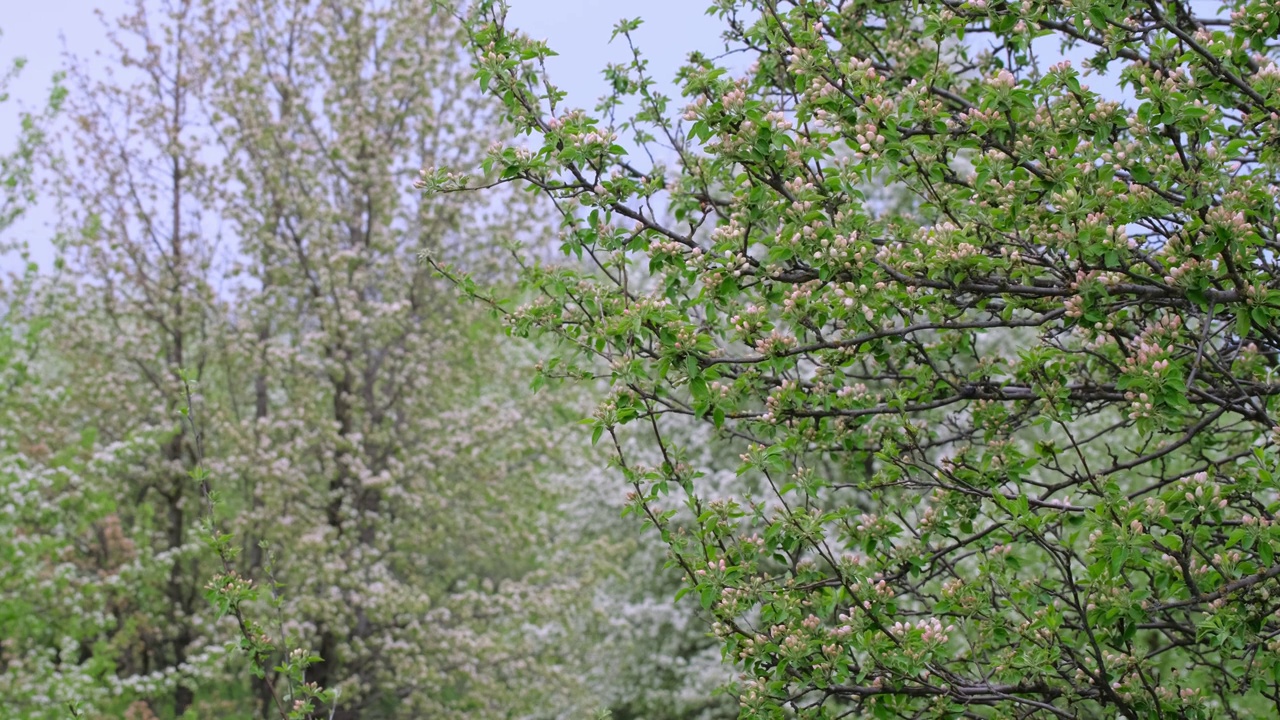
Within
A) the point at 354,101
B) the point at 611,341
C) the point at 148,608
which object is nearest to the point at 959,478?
the point at 611,341

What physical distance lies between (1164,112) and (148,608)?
1563 centimetres

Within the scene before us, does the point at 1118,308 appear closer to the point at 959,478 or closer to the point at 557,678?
the point at 959,478

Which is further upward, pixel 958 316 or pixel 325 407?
pixel 325 407

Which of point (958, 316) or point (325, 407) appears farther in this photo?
point (325, 407)

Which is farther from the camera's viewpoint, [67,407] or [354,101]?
[67,407]

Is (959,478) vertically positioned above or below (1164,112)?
below

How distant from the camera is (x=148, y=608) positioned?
1546 centimetres

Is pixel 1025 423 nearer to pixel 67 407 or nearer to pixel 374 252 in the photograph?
pixel 374 252

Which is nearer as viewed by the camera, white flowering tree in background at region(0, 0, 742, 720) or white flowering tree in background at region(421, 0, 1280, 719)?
white flowering tree in background at region(421, 0, 1280, 719)

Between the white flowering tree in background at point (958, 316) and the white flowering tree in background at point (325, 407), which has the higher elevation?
the white flowering tree in background at point (325, 407)

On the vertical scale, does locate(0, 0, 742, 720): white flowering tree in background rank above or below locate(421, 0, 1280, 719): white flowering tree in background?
above

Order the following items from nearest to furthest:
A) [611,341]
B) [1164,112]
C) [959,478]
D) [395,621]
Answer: [1164,112]
[611,341]
[959,478]
[395,621]

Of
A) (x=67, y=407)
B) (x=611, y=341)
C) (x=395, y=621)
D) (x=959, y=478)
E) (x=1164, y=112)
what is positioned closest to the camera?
(x=1164, y=112)

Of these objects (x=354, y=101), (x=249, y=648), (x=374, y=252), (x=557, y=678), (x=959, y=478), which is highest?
(x=354, y=101)
